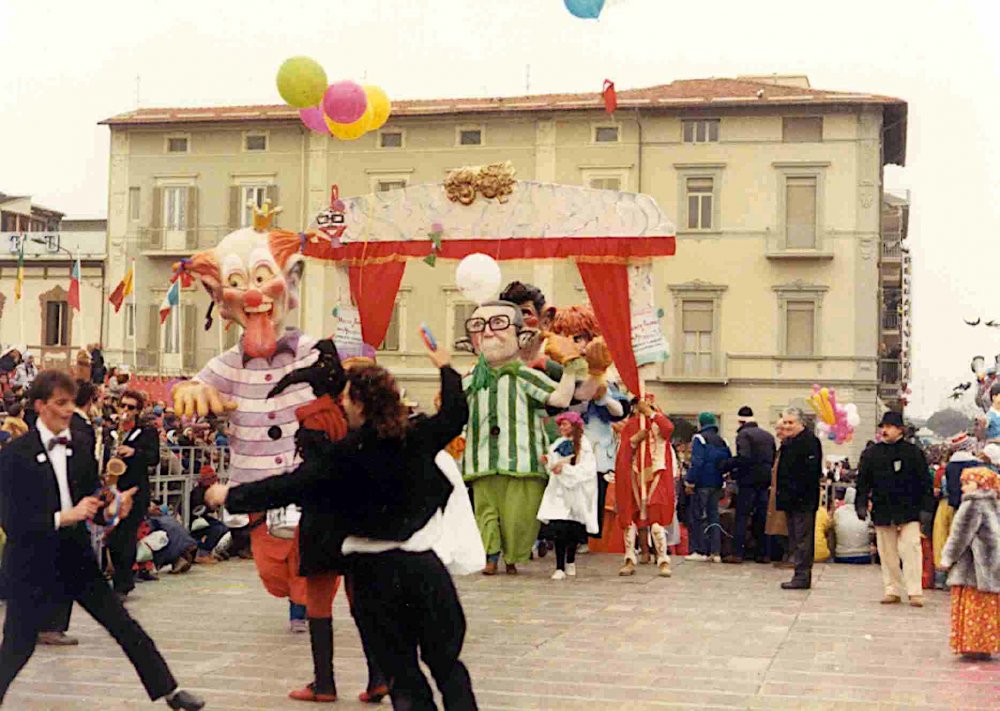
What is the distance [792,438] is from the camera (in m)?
12.5

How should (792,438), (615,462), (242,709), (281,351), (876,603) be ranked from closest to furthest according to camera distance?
1. (242,709)
2. (281,351)
3. (876,603)
4. (792,438)
5. (615,462)

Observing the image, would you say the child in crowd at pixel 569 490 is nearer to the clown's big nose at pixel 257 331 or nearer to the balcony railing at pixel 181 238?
the clown's big nose at pixel 257 331

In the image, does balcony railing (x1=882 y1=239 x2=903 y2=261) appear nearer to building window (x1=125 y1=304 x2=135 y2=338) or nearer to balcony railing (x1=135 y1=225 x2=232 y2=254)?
balcony railing (x1=135 y1=225 x2=232 y2=254)

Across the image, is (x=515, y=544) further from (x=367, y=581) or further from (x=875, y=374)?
(x=875, y=374)

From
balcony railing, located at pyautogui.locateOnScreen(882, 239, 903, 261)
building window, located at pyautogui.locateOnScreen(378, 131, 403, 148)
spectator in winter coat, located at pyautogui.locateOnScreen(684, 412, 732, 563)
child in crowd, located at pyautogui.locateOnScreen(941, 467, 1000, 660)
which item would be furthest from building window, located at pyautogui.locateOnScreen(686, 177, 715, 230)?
child in crowd, located at pyautogui.locateOnScreen(941, 467, 1000, 660)

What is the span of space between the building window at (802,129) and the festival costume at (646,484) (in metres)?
25.0

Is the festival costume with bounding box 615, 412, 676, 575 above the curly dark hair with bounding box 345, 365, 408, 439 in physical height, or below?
below

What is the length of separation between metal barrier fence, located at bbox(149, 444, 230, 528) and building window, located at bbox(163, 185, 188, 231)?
26252mm

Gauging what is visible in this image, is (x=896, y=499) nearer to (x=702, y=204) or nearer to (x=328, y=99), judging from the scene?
(x=328, y=99)

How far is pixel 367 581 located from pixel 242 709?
5.96ft

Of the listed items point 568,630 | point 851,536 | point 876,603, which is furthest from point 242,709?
point 851,536

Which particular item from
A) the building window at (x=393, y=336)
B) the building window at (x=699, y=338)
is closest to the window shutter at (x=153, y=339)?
the building window at (x=393, y=336)

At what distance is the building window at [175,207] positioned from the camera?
39812mm

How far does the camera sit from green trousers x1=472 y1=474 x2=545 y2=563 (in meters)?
11.8
